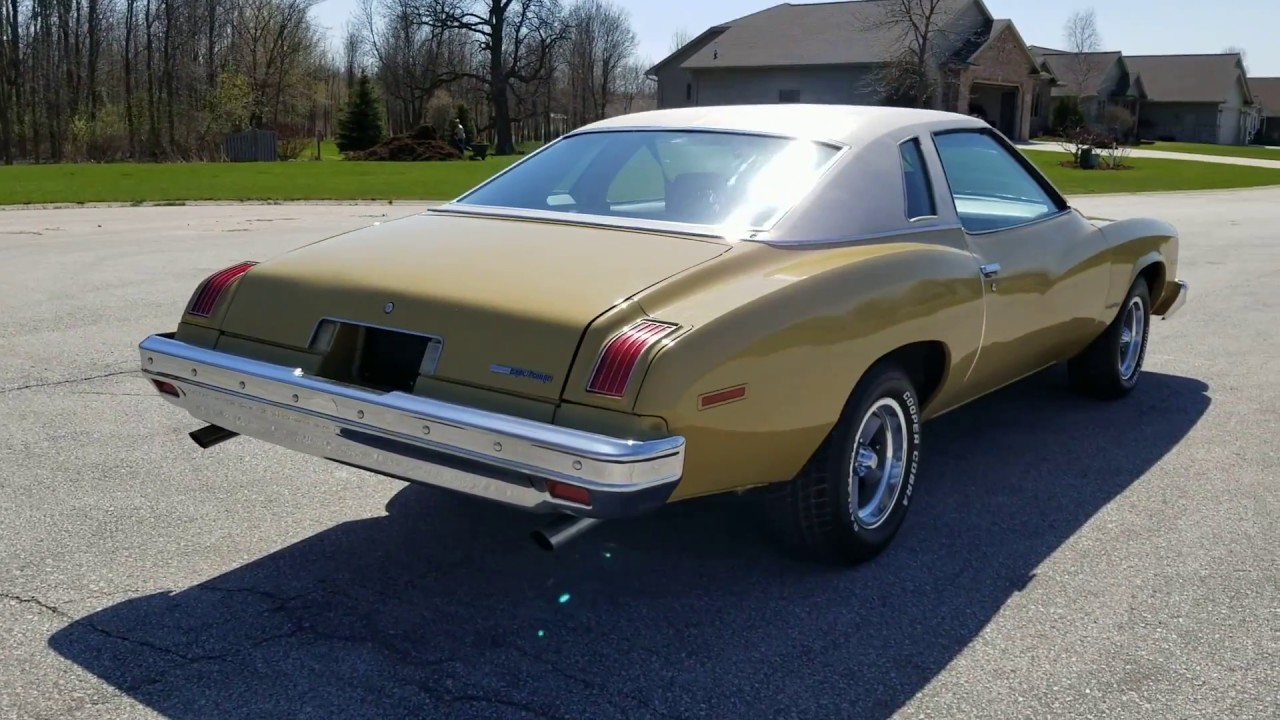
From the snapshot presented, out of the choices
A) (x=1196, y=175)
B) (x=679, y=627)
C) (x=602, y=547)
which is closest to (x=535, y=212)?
(x=602, y=547)

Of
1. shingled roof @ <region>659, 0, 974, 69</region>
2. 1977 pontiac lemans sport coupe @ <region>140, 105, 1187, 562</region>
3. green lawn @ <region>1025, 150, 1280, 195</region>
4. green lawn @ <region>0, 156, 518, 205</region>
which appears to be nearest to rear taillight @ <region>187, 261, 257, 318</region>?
1977 pontiac lemans sport coupe @ <region>140, 105, 1187, 562</region>

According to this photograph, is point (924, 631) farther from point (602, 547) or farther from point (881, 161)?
point (881, 161)

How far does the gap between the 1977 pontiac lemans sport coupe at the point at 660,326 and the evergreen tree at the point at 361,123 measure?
47.8 m

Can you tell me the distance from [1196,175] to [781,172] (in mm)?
36582

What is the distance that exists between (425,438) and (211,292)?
49.2 inches

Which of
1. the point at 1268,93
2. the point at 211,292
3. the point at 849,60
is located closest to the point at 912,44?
the point at 849,60

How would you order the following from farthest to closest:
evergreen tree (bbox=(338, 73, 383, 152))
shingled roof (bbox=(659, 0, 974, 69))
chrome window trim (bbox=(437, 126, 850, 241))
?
evergreen tree (bbox=(338, 73, 383, 152)) → shingled roof (bbox=(659, 0, 974, 69)) → chrome window trim (bbox=(437, 126, 850, 241))

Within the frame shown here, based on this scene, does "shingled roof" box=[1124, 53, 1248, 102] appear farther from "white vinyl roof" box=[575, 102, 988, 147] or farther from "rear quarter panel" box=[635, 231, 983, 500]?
"rear quarter panel" box=[635, 231, 983, 500]

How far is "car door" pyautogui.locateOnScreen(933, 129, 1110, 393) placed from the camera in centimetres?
471

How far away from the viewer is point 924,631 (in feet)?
11.6

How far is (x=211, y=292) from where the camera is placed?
4.00 meters

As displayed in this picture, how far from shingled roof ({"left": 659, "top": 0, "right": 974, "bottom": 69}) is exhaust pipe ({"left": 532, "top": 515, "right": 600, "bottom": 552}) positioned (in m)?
48.6

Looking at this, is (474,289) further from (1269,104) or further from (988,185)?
(1269,104)

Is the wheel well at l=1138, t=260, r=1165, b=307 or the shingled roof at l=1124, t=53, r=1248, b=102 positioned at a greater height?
the shingled roof at l=1124, t=53, r=1248, b=102
